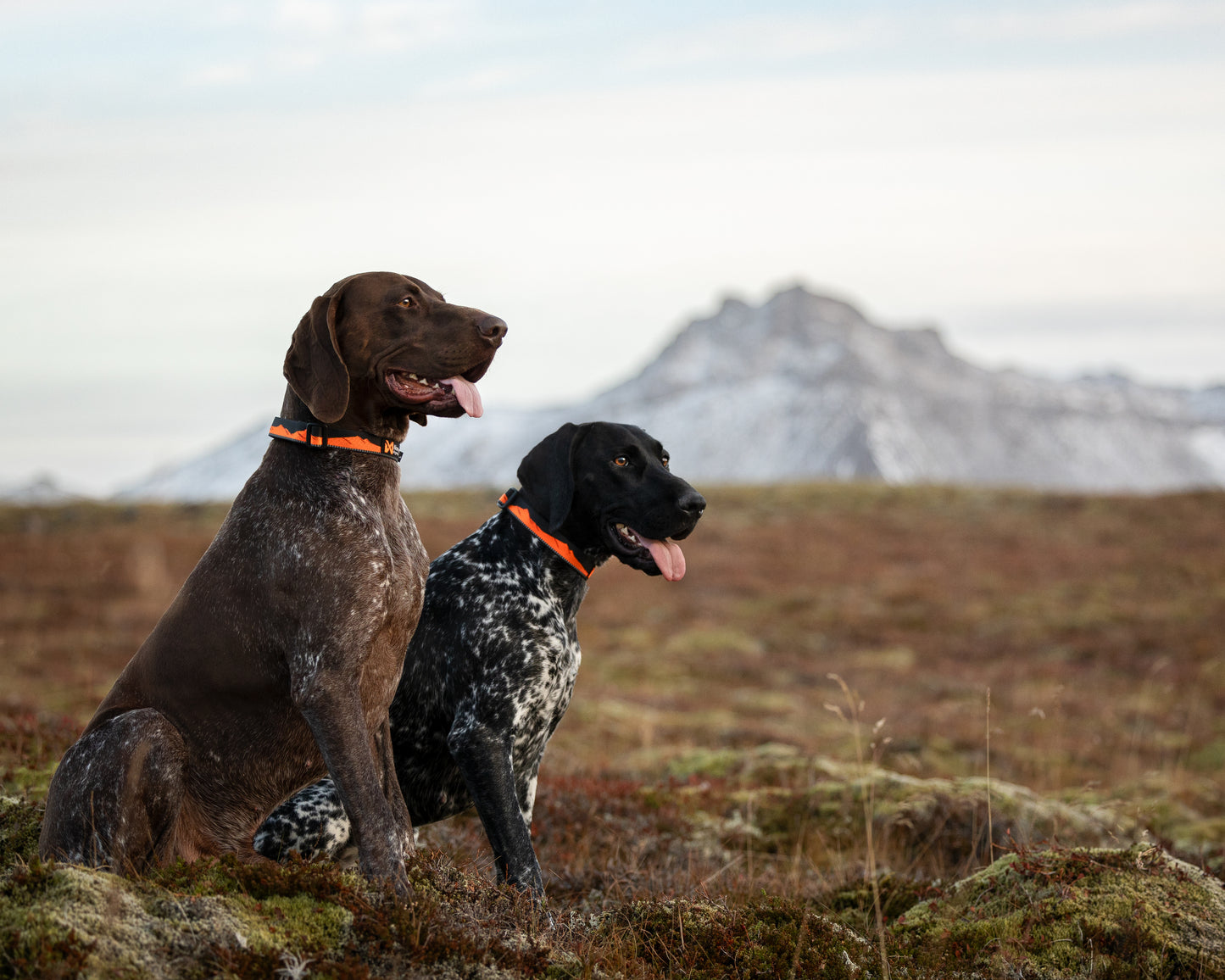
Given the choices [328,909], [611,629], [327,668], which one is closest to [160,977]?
[328,909]

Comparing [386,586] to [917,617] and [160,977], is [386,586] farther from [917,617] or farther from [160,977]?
[917,617]

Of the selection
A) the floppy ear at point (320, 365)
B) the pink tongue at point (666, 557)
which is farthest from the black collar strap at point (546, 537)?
the floppy ear at point (320, 365)

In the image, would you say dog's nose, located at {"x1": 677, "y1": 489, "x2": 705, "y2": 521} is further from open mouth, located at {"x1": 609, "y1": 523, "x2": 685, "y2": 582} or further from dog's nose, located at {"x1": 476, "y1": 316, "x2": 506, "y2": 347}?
dog's nose, located at {"x1": 476, "y1": 316, "x2": 506, "y2": 347}

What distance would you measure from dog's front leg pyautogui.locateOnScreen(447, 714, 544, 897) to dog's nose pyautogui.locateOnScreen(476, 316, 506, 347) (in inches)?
68.8

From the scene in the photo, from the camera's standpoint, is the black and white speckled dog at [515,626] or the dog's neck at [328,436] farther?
the black and white speckled dog at [515,626]

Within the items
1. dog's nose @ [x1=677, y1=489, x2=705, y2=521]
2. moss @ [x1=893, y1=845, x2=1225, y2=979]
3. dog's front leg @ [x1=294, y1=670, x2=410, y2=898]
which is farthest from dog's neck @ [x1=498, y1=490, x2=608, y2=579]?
moss @ [x1=893, y1=845, x2=1225, y2=979]

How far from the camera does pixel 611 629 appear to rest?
66.4ft

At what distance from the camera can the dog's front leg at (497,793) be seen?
473 cm

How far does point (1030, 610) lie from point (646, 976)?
728 inches

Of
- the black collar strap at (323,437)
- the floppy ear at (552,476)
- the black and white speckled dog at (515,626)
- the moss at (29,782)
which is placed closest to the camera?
the black collar strap at (323,437)

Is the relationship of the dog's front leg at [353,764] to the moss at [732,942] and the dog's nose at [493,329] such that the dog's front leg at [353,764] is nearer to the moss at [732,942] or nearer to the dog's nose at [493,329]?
the moss at [732,942]

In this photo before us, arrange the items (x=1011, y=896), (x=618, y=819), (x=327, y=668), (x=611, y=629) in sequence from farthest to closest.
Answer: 1. (x=611, y=629)
2. (x=618, y=819)
3. (x=1011, y=896)
4. (x=327, y=668)

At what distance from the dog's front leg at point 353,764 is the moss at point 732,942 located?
869mm

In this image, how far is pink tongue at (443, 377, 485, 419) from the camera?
440cm
